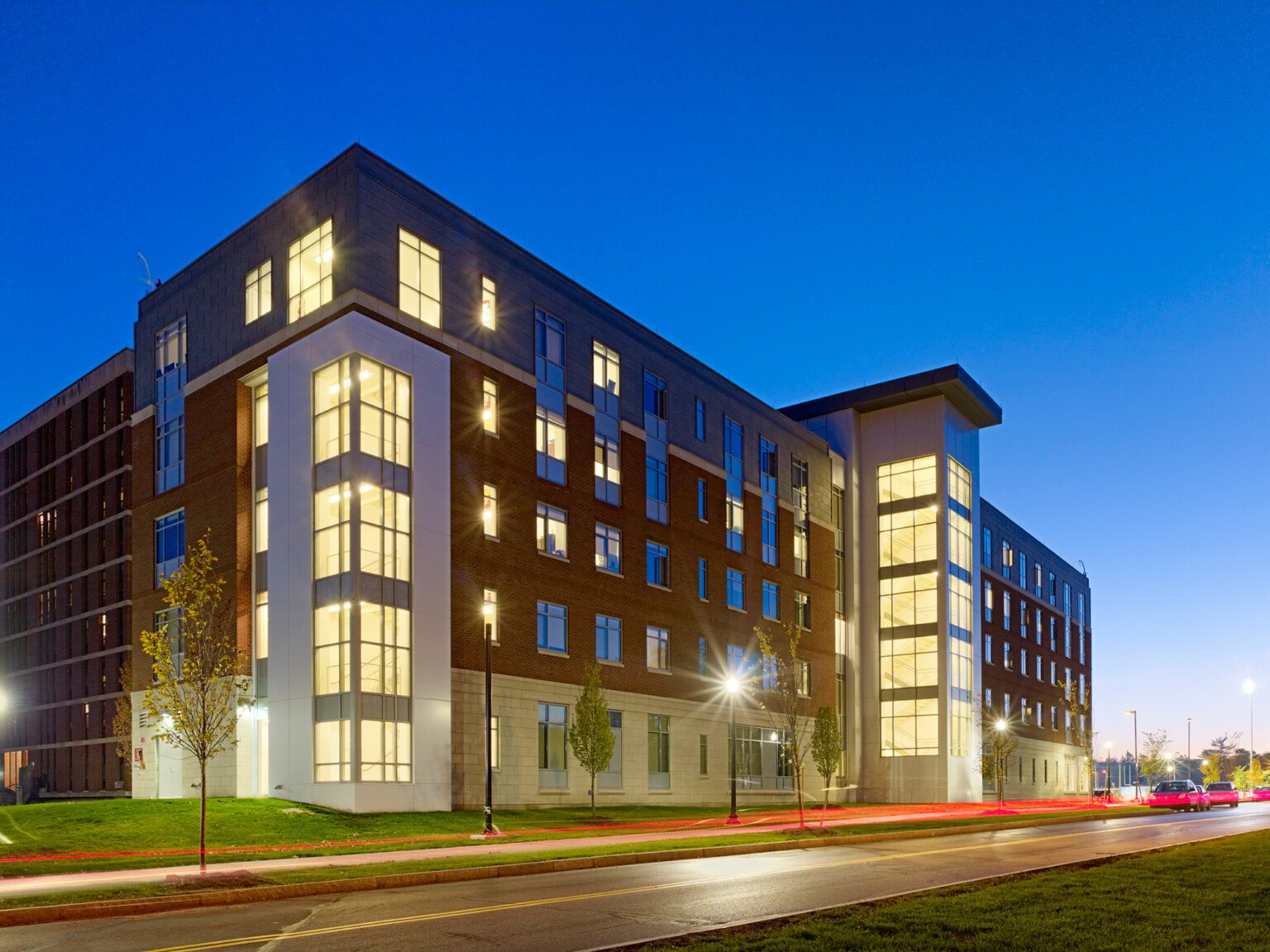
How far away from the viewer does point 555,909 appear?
16.0m

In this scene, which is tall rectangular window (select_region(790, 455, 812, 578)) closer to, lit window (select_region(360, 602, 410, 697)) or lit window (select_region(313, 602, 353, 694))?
lit window (select_region(360, 602, 410, 697))

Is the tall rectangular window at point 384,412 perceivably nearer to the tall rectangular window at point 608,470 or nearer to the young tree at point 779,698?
the tall rectangular window at point 608,470

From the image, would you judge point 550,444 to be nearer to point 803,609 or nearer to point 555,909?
point 803,609

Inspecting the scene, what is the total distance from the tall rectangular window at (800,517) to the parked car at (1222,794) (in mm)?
29080

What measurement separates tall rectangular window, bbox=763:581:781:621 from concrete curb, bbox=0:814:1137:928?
103ft

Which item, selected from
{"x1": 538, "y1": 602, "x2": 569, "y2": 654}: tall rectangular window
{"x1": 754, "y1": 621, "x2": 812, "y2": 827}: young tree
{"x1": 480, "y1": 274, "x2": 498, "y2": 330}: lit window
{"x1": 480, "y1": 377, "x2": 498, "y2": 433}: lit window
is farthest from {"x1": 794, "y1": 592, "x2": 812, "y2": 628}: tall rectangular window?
{"x1": 480, "y1": 274, "x2": 498, "y2": 330}: lit window

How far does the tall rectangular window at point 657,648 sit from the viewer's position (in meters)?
51.2

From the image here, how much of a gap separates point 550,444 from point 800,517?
24.1m

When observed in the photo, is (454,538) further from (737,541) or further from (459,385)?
(737,541)

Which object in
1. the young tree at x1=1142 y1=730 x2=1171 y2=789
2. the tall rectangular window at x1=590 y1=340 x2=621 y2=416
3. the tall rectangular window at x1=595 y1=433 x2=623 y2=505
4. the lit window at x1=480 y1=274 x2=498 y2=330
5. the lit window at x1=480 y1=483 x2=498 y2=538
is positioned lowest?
the young tree at x1=1142 y1=730 x2=1171 y2=789

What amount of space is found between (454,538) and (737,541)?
2183cm

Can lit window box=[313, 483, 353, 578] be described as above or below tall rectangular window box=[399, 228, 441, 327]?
below

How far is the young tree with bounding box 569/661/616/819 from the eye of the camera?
42.6 meters

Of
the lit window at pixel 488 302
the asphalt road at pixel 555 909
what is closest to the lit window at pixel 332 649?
the lit window at pixel 488 302
